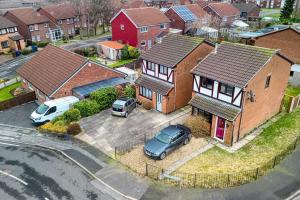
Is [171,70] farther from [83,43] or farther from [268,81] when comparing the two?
[83,43]

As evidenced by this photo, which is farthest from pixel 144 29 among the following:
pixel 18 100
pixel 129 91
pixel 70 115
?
pixel 70 115

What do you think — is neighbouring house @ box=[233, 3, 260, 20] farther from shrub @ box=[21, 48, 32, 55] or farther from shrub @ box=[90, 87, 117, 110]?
shrub @ box=[90, 87, 117, 110]

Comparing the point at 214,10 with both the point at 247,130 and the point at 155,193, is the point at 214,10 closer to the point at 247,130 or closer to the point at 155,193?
the point at 247,130

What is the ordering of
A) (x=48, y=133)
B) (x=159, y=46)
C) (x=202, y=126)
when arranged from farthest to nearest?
1. (x=159, y=46)
2. (x=48, y=133)
3. (x=202, y=126)

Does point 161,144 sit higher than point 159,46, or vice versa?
point 159,46

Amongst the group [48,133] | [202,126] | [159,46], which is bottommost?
[48,133]

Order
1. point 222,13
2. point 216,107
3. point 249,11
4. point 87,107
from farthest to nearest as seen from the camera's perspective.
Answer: point 249,11 → point 222,13 → point 87,107 → point 216,107

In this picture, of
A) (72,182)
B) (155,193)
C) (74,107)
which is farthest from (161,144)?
(74,107)
